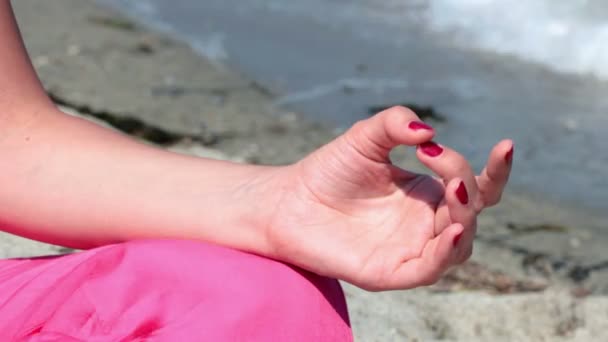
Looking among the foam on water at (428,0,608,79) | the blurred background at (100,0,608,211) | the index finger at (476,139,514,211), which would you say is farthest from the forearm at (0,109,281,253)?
the foam on water at (428,0,608,79)

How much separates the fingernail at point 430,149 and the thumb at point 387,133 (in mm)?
12

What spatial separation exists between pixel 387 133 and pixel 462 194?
0.42 feet

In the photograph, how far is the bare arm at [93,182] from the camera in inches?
56.0

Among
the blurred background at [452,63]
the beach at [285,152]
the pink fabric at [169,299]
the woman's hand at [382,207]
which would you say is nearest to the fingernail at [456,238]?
the woman's hand at [382,207]

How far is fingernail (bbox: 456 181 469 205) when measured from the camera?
3.91 ft

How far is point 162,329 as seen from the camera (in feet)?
3.96

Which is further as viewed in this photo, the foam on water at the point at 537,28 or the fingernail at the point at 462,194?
the foam on water at the point at 537,28

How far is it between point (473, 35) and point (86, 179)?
341 cm

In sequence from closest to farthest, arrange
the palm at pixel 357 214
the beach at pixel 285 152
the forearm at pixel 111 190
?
1. the palm at pixel 357 214
2. the forearm at pixel 111 190
3. the beach at pixel 285 152

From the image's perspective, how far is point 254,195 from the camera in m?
1.42

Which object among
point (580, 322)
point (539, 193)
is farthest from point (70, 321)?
point (539, 193)

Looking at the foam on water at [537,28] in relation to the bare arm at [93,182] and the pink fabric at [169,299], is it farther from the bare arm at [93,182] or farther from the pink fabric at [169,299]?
the pink fabric at [169,299]

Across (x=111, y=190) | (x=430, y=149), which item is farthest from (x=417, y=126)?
(x=111, y=190)

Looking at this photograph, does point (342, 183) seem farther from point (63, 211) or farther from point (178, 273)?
point (63, 211)
